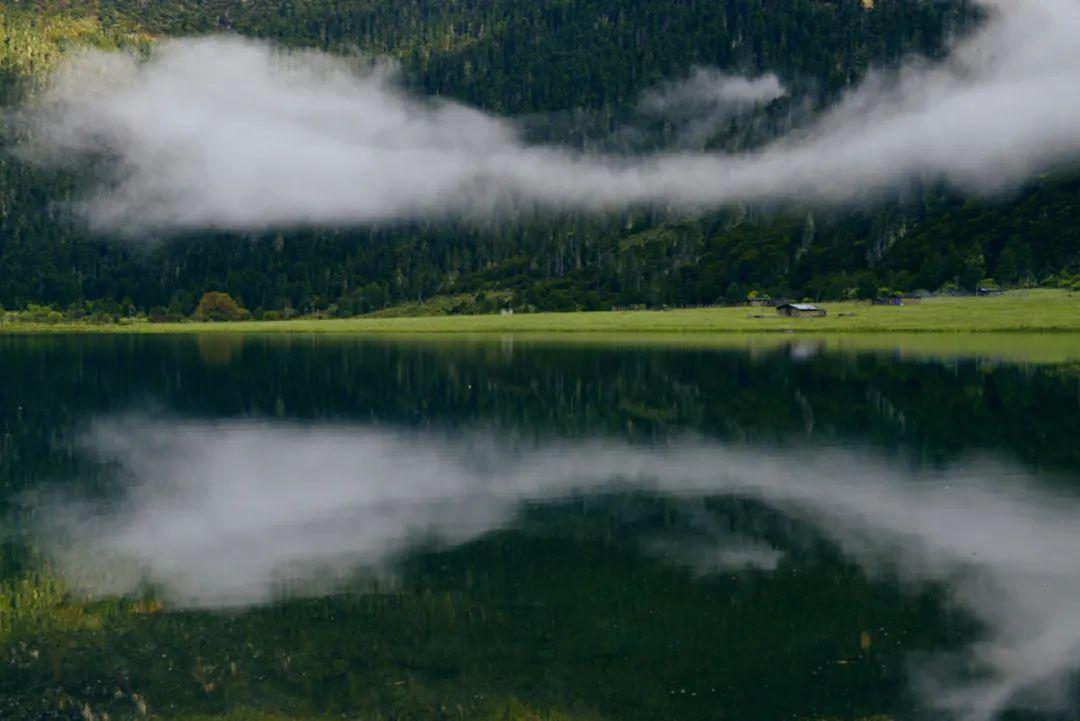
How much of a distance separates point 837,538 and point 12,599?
89.1ft

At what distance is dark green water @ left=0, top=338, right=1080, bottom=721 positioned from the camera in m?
22.1

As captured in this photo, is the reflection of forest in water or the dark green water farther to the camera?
the reflection of forest in water

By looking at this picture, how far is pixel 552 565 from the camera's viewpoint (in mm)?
31266

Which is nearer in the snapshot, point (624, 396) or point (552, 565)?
point (552, 565)

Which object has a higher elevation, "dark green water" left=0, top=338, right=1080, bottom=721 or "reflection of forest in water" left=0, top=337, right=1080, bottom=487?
"reflection of forest in water" left=0, top=337, right=1080, bottom=487

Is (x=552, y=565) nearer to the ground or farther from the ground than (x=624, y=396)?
nearer to the ground

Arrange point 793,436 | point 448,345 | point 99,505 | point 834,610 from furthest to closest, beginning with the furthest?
point 448,345
point 793,436
point 99,505
point 834,610

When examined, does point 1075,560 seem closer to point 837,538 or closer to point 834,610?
point 837,538

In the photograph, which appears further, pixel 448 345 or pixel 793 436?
pixel 448 345

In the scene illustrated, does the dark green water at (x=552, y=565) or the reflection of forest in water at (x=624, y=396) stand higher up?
the reflection of forest in water at (x=624, y=396)

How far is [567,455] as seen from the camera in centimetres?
5334

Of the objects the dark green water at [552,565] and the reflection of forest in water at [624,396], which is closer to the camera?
the dark green water at [552,565]

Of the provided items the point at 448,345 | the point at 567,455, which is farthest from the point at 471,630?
the point at 448,345

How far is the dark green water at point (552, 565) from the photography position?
72.5ft
